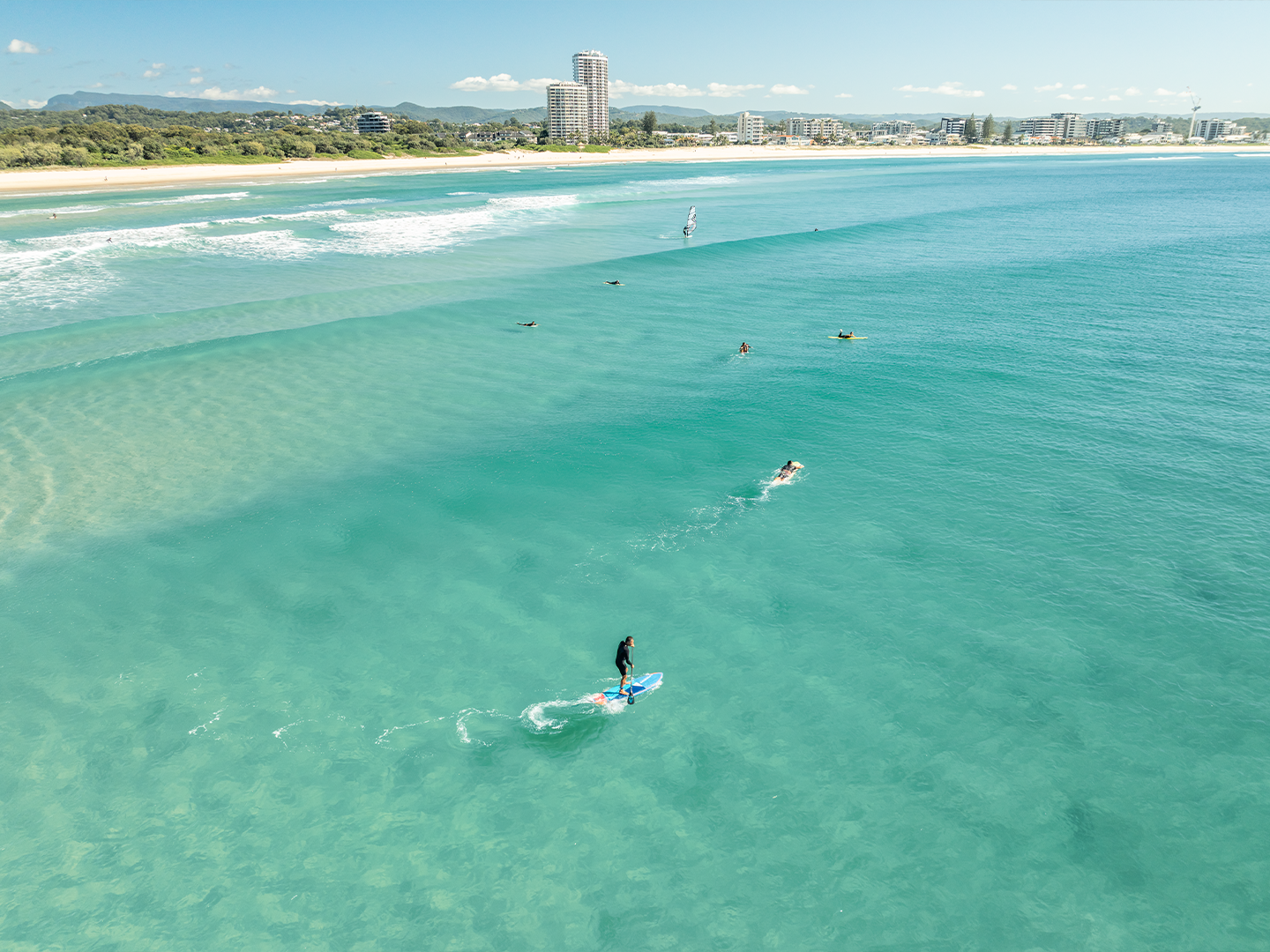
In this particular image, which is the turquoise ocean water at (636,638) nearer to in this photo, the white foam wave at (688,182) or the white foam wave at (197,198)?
the white foam wave at (197,198)

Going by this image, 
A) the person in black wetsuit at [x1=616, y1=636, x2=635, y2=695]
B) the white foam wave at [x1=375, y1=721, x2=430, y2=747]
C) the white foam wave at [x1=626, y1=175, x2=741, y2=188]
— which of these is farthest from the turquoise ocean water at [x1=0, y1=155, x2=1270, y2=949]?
the white foam wave at [x1=626, y1=175, x2=741, y2=188]

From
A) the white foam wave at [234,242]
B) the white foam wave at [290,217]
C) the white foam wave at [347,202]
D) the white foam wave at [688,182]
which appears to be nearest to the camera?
the white foam wave at [234,242]

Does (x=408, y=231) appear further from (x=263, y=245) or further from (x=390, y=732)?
(x=390, y=732)

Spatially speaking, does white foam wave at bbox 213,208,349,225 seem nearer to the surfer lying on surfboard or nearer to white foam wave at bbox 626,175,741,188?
white foam wave at bbox 626,175,741,188

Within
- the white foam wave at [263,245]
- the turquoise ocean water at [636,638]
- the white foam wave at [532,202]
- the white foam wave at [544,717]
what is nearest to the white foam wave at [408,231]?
the white foam wave at [263,245]

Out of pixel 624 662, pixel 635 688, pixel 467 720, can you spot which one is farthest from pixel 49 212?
pixel 635 688

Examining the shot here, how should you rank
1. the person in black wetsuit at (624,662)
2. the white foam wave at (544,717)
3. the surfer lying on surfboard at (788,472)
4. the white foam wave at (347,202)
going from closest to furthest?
the white foam wave at (544,717) → the person in black wetsuit at (624,662) → the surfer lying on surfboard at (788,472) → the white foam wave at (347,202)
